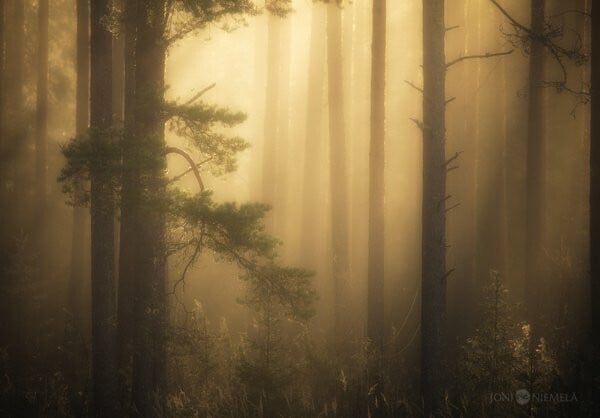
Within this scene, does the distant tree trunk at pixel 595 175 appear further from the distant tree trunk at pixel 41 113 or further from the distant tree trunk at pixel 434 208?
the distant tree trunk at pixel 41 113

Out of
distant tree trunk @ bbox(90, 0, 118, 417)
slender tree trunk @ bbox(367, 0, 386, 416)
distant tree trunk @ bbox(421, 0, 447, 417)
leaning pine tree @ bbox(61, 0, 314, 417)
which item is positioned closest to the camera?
leaning pine tree @ bbox(61, 0, 314, 417)

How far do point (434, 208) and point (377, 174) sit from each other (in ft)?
12.0

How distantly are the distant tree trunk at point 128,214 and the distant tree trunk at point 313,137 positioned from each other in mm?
10432

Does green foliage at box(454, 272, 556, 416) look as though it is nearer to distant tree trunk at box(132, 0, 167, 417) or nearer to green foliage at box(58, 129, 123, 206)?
distant tree trunk at box(132, 0, 167, 417)

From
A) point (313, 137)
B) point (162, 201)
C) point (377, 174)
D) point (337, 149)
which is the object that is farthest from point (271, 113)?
point (162, 201)

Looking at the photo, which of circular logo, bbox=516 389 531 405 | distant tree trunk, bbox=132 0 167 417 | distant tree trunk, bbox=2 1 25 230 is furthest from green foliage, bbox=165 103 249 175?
distant tree trunk, bbox=2 1 25 230

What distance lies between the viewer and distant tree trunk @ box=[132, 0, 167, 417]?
6.90 meters

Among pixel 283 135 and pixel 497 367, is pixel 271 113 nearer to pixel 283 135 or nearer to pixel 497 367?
pixel 283 135

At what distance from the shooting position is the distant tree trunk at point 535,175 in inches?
569

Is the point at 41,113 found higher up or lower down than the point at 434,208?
higher up

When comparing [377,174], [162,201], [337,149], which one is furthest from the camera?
[337,149]

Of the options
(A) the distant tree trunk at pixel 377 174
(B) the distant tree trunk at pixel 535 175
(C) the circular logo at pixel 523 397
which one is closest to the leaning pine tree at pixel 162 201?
(C) the circular logo at pixel 523 397

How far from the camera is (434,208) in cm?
803

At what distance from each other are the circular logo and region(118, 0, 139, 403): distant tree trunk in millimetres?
6257
